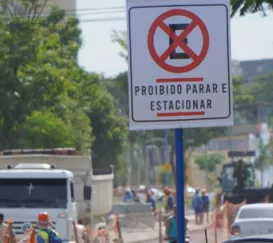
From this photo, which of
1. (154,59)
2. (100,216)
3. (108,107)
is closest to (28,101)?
(100,216)

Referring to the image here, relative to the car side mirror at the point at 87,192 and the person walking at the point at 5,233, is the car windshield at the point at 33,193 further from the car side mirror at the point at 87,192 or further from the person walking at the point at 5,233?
the person walking at the point at 5,233

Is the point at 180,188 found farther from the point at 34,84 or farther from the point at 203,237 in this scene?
the point at 34,84

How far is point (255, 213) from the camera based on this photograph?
70.9ft

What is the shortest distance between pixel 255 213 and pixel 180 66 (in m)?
15.6

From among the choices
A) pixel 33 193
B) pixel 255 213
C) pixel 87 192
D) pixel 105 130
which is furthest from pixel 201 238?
pixel 105 130

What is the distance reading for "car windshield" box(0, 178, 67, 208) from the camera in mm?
21078

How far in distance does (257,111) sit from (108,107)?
6248cm

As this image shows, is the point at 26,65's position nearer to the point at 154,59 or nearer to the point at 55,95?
the point at 55,95

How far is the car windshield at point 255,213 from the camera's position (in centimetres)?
2141

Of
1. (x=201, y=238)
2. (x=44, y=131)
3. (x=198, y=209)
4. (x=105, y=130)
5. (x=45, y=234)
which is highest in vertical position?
(x=105, y=130)

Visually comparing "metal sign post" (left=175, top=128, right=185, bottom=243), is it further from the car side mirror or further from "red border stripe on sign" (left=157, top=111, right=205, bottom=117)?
the car side mirror

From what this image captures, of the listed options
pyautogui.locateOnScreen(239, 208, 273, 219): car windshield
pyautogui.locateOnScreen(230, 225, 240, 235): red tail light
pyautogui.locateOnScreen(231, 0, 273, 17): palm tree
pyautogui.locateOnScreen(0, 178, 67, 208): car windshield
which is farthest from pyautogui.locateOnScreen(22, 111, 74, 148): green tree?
pyautogui.locateOnScreen(231, 0, 273, 17): palm tree

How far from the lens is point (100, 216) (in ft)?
88.1

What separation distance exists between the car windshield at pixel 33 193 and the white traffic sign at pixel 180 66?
1478cm
